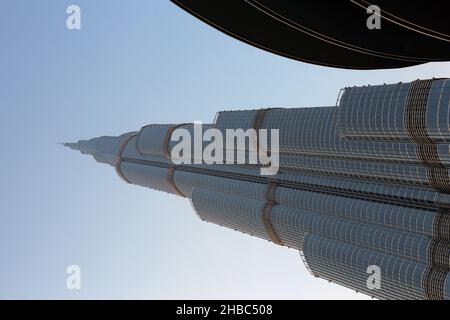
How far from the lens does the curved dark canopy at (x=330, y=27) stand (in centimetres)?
6569

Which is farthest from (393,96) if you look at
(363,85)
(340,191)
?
(340,191)

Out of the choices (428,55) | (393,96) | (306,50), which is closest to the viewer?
(428,55)

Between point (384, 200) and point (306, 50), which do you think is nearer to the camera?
point (306, 50)

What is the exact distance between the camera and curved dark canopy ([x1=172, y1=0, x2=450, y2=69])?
65688 millimetres

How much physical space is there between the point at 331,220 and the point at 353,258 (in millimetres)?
22681

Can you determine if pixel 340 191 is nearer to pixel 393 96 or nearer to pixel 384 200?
pixel 384 200

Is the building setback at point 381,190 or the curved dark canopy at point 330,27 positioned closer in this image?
the curved dark canopy at point 330,27

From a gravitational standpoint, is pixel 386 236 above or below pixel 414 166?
below

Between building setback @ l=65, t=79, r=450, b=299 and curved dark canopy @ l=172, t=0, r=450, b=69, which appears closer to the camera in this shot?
curved dark canopy @ l=172, t=0, r=450, b=69

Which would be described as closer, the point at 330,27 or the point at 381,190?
the point at 330,27

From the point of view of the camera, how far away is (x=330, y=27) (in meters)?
77.4

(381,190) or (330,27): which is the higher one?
(330,27)

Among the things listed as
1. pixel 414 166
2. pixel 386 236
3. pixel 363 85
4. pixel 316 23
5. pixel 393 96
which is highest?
pixel 363 85

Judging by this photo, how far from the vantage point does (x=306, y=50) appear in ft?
297
